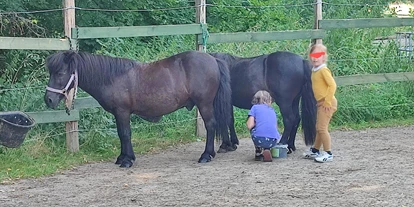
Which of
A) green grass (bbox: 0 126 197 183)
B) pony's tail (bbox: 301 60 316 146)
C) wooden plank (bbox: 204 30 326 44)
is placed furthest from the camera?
wooden plank (bbox: 204 30 326 44)

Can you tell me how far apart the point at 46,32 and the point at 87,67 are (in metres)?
3.14

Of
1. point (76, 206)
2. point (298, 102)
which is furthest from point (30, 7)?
point (76, 206)

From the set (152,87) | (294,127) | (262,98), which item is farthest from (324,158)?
(152,87)

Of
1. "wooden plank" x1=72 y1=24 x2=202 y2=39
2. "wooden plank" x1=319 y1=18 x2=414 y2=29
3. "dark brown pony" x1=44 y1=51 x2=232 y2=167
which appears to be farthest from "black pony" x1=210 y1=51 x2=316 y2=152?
"wooden plank" x1=319 y1=18 x2=414 y2=29

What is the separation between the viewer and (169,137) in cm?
860

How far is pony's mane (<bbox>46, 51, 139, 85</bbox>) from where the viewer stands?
663 cm

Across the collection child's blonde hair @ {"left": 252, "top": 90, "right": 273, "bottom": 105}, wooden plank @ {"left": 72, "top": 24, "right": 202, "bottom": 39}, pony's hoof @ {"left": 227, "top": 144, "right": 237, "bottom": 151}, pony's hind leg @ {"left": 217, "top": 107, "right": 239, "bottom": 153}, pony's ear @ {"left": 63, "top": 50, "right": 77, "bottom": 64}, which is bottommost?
pony's hoof @ {"left": 227, "top": 144, "right": 237, "bottom": 151}

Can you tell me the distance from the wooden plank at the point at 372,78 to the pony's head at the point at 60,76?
4291 millimetres

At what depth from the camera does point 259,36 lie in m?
8.77

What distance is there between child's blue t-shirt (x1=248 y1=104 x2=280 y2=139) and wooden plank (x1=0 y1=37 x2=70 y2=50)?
2.34 metres

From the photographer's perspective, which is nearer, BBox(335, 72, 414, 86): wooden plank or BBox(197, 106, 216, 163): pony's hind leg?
BBox(197, 106, 216, 163): pony's hind leg

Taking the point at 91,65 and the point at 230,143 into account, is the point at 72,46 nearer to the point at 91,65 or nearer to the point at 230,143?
the point at 91,65

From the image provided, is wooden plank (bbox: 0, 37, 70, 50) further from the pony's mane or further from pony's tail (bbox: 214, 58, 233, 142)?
pony's tail (bbox: 214, 58, 233, 142)

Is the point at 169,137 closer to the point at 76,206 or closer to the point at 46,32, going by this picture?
the point at 46,32
